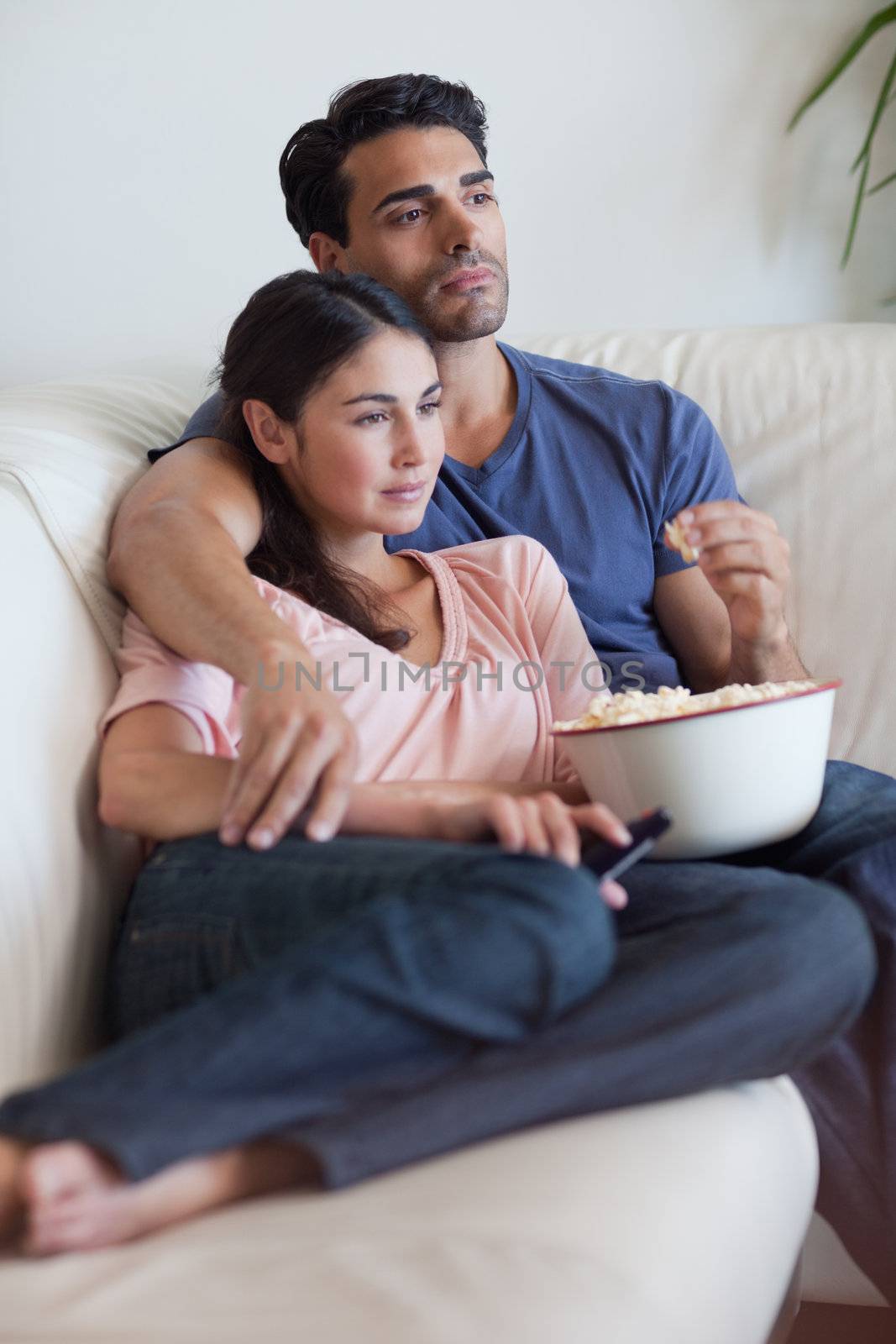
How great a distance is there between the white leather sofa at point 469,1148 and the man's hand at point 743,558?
29 cm

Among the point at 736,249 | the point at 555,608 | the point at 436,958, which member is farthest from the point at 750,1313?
the point at 736,249

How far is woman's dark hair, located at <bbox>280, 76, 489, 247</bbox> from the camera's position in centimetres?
167

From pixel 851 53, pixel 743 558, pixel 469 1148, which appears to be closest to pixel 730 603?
pixel 743 558

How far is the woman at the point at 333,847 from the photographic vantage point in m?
0.79

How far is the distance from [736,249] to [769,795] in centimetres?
129

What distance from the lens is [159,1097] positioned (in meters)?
0.78

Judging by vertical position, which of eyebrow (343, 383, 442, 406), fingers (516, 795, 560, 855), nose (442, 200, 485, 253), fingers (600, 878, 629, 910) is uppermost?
nose (442, 200, 485, 253)

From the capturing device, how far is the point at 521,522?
5.29ft

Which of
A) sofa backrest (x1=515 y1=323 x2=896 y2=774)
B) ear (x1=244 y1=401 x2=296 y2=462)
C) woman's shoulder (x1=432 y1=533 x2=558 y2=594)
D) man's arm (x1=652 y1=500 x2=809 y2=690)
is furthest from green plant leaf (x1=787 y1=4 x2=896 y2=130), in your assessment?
ear (x1=244 y1=401 x2=296 y2=462)

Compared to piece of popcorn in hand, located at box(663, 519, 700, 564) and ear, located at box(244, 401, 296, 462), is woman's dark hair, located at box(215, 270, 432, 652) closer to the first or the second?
ear, located at box(244, 401, 296, 462)

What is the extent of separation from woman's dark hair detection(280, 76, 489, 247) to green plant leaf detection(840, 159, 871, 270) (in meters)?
0.60

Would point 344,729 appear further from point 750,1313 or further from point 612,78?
point 612,78

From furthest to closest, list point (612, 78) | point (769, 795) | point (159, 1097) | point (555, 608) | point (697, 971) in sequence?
point (612, 78) → point (555, 608) → point (769, 795) → point (697, 971) → point (159, 1097)

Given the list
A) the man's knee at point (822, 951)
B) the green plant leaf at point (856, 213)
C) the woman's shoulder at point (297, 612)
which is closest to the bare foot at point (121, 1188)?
the man's knee at point (822, 951)
